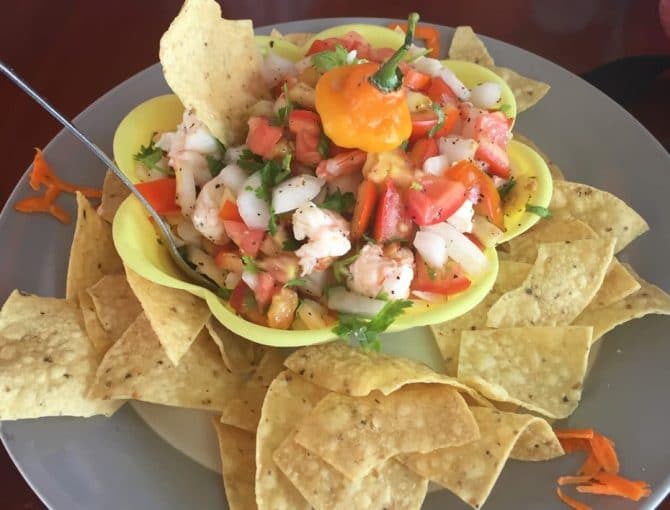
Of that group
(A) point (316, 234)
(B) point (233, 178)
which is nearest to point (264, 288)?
(A) point (316, 234)

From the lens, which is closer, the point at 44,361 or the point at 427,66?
the point at 44,361

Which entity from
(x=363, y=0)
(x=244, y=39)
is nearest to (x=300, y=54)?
(x=244, y=39)

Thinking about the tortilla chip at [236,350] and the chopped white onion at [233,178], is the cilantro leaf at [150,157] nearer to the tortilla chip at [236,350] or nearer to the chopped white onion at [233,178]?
the chopped white onion at [233,178]

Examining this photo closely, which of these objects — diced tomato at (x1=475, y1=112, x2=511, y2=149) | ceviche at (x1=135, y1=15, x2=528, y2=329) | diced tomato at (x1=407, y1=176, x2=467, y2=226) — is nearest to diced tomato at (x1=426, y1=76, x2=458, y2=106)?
ceviche at (x1=135, y1=15, x2=528, y2=329)

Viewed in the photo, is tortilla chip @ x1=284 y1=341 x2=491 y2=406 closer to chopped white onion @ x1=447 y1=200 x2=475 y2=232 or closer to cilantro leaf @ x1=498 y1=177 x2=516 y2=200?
chopped white onion @ x1=447 y1=200 x2=475 y2=232

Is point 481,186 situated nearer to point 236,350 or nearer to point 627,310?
point 627,310
